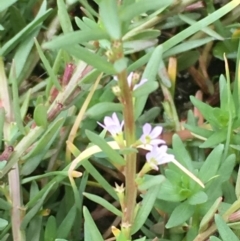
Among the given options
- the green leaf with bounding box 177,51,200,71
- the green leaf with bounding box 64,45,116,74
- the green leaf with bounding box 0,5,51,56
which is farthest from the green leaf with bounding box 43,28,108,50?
the green leaf with bounding box 177,51,200,71

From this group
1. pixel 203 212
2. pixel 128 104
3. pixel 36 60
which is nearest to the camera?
pixel 128 104

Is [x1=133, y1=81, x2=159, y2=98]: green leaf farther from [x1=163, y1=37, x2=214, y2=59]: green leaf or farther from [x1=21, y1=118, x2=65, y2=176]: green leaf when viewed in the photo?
[x1=163, y1=37, x2=214, y2=59]: green leaf

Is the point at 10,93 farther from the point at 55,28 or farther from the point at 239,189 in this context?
the point at 239,189

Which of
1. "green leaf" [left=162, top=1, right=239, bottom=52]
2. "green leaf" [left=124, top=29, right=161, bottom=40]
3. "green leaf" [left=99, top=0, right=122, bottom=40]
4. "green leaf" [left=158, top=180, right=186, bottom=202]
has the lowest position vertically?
"green leaf" [left=158, top=180, right=186, bottom=202]

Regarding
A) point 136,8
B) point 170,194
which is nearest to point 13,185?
point 170,194

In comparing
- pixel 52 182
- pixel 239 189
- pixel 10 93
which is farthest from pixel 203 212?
pixel 10 93

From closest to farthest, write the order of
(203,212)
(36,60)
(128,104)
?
(128,104)
(203,212)
(36,60)
